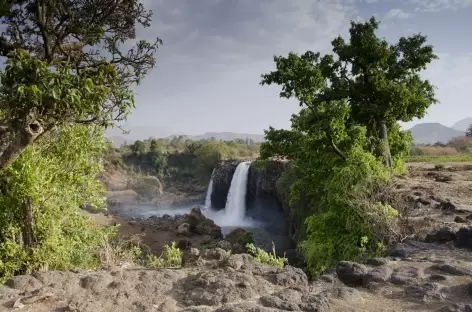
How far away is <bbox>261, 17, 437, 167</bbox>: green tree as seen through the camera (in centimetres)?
1457

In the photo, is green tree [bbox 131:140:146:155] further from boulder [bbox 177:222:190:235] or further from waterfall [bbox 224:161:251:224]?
boulder [bbox 177:222:190:235]

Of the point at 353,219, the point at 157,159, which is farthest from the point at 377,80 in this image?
the point at 157,159

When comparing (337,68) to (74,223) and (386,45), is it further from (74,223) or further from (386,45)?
(74,223)

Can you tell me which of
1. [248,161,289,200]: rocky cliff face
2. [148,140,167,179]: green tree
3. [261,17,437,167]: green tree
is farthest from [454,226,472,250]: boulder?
[148,140,167,179]: green tree

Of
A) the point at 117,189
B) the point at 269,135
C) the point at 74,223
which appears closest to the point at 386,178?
the point at 269,135

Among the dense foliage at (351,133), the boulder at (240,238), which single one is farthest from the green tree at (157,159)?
the dense foliage at (351,133)

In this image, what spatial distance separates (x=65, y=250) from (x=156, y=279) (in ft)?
8.85

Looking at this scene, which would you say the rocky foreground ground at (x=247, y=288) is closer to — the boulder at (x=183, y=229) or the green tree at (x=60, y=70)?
the green tree at (x=60, y=70)

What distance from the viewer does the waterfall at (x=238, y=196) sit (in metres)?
34.8

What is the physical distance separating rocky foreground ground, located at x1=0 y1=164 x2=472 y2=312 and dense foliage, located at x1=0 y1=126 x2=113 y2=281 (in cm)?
138

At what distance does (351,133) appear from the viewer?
42.8ft

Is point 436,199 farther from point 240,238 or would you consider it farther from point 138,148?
point 138,148

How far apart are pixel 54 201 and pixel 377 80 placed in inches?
512

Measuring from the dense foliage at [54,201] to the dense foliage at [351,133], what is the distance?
6921 millimetres
